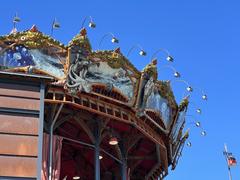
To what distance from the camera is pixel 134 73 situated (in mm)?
24328

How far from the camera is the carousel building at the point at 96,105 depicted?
22.7 m

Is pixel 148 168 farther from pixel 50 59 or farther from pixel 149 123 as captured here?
pixel 50 59

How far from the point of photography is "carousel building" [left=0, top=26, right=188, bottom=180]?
2270 centimetres

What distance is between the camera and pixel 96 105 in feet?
76.6

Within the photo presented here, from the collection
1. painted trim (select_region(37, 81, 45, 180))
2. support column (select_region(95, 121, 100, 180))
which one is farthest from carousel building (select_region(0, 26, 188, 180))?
painted trim (select_region(37, 81, 45, 180))

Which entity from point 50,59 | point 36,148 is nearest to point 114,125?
point 50,59

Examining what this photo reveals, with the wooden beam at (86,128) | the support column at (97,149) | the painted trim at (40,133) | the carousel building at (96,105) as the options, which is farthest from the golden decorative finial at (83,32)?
the painted trim at (40,133)

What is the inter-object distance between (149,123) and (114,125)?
1.62m

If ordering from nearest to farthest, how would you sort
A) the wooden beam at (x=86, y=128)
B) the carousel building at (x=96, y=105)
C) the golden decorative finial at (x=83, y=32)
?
the carousel building at (x=96, y=105) → the golden decorative finial at (x=83, y=32) → the wooden beam at (x=86, y=128)

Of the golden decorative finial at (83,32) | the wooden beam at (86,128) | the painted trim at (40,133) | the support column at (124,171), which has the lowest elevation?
the painted trim at (40,133)

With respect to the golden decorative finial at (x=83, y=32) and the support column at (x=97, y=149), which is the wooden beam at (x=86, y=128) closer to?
the support column at (x=97, y=149)

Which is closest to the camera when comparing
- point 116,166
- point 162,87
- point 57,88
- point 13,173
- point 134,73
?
point 13,173

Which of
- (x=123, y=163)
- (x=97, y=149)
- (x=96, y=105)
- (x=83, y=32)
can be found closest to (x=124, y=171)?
(x=123, y=163)

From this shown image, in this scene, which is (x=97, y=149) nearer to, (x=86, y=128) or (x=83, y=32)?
(x=86, y=128)
